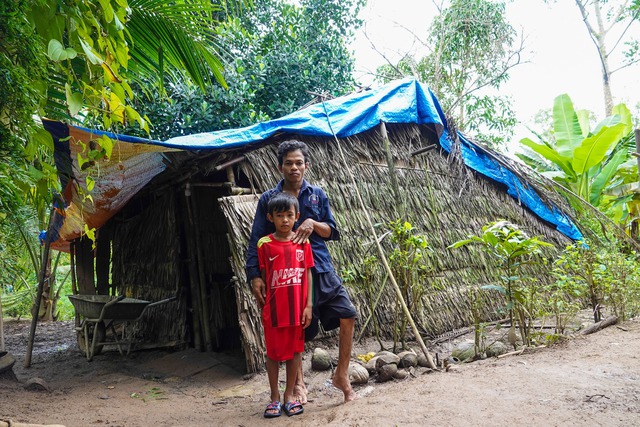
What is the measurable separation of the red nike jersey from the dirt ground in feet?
1.79

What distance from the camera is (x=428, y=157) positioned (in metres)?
6.14

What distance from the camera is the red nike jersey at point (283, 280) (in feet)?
9.20

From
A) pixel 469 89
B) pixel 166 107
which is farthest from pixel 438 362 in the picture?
pixel 469 89

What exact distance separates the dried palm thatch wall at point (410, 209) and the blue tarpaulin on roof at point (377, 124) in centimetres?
16

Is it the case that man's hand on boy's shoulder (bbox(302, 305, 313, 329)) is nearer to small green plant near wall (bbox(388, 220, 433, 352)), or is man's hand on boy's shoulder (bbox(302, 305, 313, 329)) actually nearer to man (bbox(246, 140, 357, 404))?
man (bbox(246, 140, 357, 404))

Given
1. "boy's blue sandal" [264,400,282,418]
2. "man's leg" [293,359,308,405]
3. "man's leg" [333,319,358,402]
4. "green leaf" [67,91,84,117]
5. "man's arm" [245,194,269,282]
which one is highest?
"green leaf" [67,91,84,117]

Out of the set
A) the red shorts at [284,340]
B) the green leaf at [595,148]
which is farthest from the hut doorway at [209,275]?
the green leaf at [595,148]

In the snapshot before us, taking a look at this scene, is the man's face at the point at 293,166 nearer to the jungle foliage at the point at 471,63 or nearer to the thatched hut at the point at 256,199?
the thatched hut at the point at 256,199

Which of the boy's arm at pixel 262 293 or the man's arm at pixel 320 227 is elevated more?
the man's arm at pixel 320 227

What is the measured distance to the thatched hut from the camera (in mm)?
4426

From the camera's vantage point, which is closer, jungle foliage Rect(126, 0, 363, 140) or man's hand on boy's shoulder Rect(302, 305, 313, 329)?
man's hand on boy's shoulder Rect(302, 305, 313, 329)

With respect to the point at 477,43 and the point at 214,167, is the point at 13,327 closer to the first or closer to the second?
the point at 214,167

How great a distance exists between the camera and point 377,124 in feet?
18.2

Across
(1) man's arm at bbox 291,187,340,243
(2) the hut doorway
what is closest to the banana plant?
(2) the hut doorway
